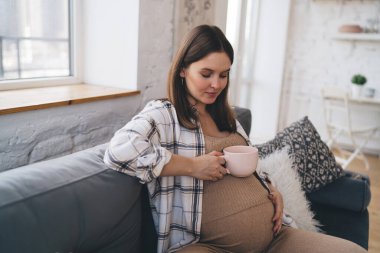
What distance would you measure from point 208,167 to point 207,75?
34cm

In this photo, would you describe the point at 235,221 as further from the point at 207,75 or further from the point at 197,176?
the point at 207,75

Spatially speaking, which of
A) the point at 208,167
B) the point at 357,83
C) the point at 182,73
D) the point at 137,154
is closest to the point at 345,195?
the point at 208,167

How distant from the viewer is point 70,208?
0.85 m

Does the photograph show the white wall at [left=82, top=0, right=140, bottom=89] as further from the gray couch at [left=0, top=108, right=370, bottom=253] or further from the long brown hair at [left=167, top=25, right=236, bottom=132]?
the gray couch at [left=0, top=108, right=370, bottom=253]

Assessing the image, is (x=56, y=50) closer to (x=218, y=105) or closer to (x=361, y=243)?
(x=218, y=105)

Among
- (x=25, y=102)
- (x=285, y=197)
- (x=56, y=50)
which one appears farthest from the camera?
(x=56, y=50)

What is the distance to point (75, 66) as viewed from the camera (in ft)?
6.09

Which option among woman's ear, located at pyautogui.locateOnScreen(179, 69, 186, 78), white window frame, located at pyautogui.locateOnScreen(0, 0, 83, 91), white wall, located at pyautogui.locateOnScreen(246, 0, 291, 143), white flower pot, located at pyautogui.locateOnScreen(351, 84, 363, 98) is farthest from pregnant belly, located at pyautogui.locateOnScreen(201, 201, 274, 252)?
white wall, located at pyautogui.locateOnScreen(246, 0, 291, 143)

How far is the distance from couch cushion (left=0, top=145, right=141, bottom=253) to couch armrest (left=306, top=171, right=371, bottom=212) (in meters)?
1.05

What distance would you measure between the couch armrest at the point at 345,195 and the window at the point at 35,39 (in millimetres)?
1444

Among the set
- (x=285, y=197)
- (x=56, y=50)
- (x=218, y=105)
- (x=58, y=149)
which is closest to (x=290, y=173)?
(x=285, y=197)

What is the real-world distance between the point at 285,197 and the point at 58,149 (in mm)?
1012

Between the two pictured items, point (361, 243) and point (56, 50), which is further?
point (56, 50)

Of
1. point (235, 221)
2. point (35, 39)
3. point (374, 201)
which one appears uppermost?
point (35, 39)
